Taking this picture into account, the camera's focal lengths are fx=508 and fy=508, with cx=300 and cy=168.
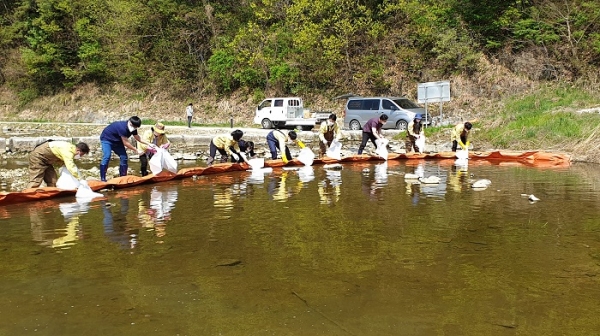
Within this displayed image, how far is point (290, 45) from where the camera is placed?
30688 mm

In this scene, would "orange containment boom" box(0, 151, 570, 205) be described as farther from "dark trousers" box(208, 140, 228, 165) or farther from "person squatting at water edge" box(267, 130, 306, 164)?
"dark trousers" box(208, 140, 228, 165)

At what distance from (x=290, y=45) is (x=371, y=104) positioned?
33.3 ft

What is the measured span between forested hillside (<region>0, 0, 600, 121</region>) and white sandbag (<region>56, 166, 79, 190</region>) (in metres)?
20.3

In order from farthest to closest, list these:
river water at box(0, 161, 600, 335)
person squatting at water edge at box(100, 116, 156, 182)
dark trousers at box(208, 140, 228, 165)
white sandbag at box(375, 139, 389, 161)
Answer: white sandbag at box(375, 139, 389, 161) < dark trousers at box(208, 140, 228, 165) < person squatting at water edge at box(100, 116, 156, 182) < river water at box(0, 161, 600, 335)

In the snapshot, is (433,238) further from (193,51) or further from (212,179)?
(193,51)

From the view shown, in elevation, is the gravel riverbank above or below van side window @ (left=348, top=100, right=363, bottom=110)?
below

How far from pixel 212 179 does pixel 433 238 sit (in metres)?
6.30

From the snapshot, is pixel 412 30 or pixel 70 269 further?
pixel 412 30

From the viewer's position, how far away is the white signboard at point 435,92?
19641 mm

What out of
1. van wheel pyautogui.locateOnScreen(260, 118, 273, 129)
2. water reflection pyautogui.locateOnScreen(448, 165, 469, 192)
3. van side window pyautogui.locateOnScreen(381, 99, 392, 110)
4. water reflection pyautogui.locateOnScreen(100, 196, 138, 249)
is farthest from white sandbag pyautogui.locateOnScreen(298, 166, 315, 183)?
van wheel pyautogui.locateOnScreen(260, 118, 273, 129)

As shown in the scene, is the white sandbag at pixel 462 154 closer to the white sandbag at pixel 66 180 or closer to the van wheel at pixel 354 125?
the van wheel at pixel 354 125

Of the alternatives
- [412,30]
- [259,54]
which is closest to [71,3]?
[259,54]

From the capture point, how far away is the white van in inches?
965

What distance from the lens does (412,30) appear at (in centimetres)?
2794
